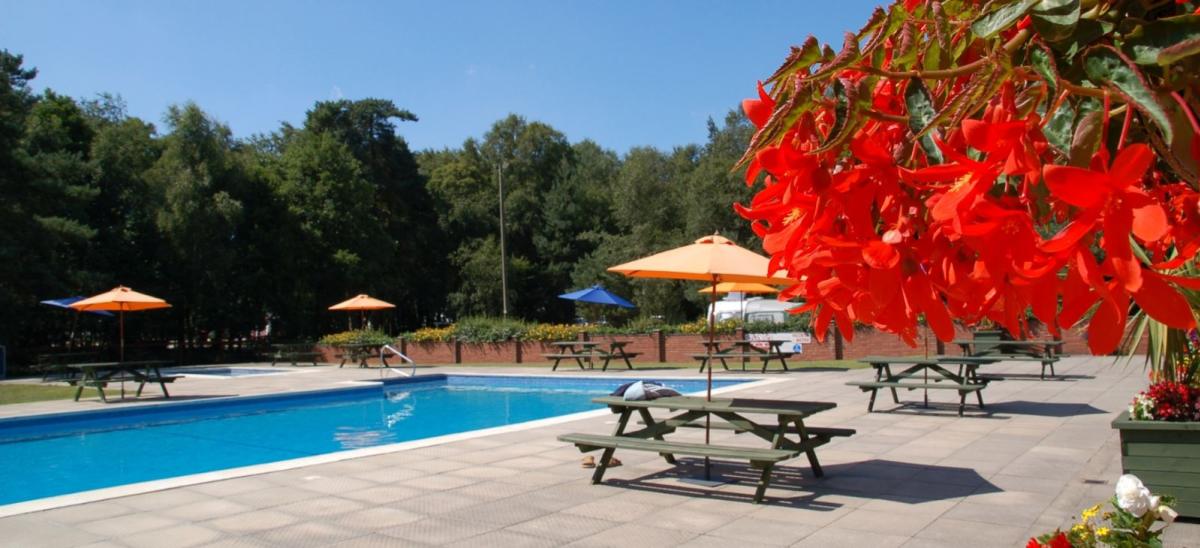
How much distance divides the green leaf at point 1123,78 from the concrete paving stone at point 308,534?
500cm

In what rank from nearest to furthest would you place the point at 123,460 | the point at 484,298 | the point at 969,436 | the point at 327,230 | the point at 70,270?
the point at 969,436 < the point at 123,460 < the point at 70,270 < the point at 327,230 < the point at 484,298

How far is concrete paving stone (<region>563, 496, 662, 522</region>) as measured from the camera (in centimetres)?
545

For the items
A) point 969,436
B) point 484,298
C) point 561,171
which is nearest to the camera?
point 969,436

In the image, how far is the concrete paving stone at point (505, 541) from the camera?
4.80 meters

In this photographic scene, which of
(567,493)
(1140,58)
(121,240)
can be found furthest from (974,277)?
(121,240)

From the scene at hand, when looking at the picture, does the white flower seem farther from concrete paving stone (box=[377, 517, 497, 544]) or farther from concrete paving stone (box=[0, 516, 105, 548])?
concrete paving stone (box=[0, 516, 105, 548])

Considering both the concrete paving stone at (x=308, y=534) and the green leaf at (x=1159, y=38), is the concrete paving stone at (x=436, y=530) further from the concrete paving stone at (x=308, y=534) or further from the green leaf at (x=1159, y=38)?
the green leaf at (x=1159, y=38)

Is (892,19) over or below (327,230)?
below

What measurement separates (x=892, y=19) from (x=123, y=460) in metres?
11.4

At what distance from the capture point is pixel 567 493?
616 cm

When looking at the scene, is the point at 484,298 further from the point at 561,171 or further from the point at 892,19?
the point at 892,19

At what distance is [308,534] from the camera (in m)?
5.10

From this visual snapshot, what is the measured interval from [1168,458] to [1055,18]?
5.54 metres

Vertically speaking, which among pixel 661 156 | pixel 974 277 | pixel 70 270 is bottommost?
pixel 974 277
